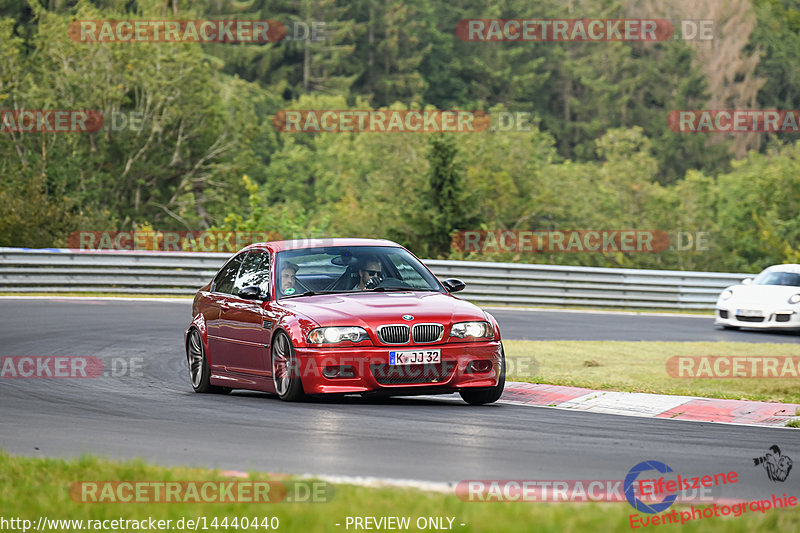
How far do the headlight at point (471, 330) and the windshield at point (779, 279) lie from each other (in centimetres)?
1460

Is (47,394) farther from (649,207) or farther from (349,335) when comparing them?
(649,207)

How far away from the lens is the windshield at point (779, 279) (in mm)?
23742

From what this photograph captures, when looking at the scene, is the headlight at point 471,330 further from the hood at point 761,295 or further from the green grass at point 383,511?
the hood at point 761,295

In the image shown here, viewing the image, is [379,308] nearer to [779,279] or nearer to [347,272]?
[347,272]

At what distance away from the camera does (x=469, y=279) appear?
86.9 feet

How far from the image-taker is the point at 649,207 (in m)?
55.2

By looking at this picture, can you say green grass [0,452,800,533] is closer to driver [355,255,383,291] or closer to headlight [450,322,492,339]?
headlight [450,322,492,339]

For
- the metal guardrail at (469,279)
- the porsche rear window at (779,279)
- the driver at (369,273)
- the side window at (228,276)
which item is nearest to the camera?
the driver at (369,273)

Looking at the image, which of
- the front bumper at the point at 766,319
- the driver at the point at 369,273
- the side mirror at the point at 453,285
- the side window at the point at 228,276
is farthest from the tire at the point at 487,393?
the front bumper at the point at 766,319

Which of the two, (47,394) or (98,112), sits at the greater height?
(98,112)

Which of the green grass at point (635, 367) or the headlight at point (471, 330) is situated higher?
the headlight at point (471, 330)

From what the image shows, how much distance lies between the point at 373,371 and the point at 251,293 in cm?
166

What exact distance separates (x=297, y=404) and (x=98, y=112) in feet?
118

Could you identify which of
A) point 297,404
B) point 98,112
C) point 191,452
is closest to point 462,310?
point 297,404
